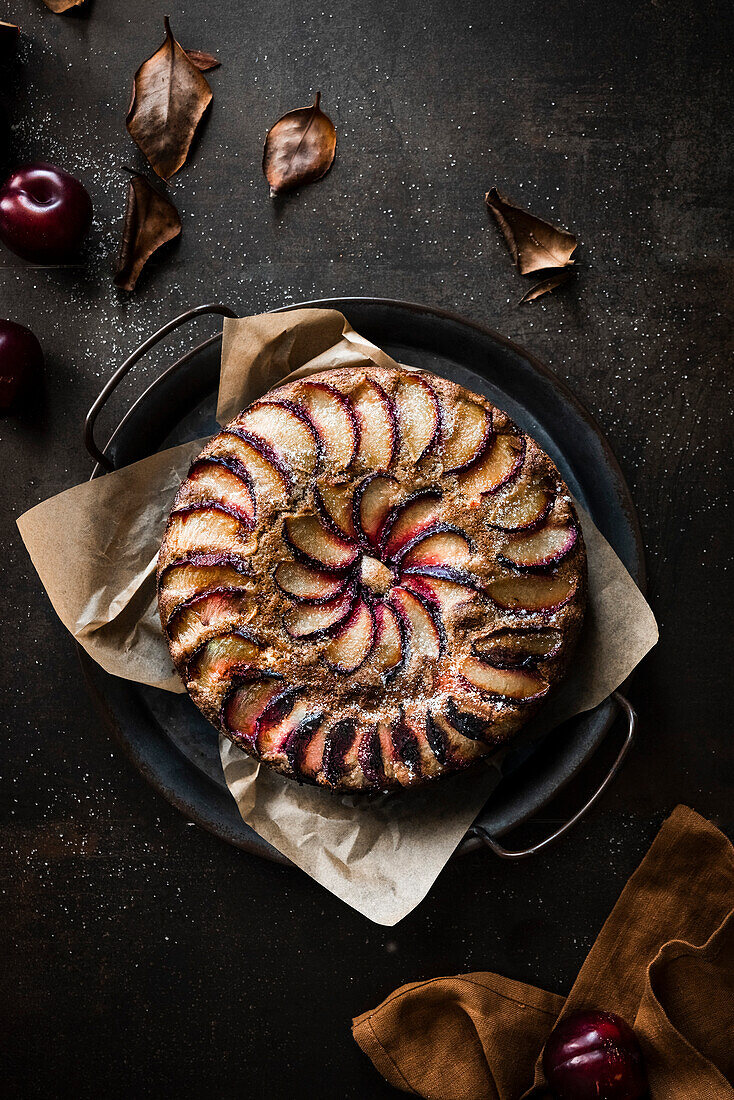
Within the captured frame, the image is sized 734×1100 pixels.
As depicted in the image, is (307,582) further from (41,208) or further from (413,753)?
(41,208)

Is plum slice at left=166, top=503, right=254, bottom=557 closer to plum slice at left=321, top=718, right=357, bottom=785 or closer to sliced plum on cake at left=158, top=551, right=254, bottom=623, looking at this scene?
sliced plum on cake at left=158, top=551, right=254, bottom=623

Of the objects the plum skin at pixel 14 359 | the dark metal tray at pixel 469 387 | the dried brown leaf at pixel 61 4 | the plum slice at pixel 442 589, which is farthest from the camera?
the dried brown leaf at pixel 61 4

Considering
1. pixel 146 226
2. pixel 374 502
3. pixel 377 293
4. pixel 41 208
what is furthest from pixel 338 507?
pixel 41 208

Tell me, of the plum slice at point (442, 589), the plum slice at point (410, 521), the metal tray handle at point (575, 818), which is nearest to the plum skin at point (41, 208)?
the plum slice at point (410, 521)

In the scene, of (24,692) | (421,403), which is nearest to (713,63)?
(421,403)

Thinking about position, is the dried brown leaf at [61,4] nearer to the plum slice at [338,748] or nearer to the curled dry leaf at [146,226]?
the curled dry leaf at [146,226]

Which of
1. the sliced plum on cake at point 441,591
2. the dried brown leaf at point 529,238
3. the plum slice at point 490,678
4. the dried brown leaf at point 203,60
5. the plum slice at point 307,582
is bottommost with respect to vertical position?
the plum slice at point 490,678
